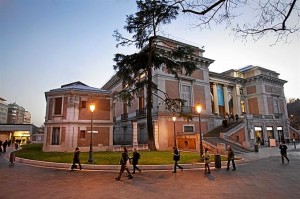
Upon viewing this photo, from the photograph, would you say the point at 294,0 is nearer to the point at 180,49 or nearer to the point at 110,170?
the point at 110,170

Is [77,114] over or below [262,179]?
over

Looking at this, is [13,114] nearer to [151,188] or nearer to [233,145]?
[233,145]

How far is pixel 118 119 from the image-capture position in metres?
43.6

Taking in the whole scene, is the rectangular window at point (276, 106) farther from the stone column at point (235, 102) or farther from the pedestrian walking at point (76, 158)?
the pedestrian walking at point (76, 158)

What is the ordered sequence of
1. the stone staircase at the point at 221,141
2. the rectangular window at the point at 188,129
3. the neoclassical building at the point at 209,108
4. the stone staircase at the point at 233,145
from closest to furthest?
the stone staircase at the point at 233,145, the stone staircase at the point at 221,141, the neoclassical building at the point at 209,108, the rectangular window at the point at 188,129

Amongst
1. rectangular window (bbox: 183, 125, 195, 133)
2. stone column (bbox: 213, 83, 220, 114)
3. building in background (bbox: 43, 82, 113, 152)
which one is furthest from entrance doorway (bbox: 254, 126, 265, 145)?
building in background (bbox: 43, 82, 113, 152)

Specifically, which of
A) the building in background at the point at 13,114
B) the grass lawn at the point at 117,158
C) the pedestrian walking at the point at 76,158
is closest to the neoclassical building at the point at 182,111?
the grass lawn at the point at 117,158

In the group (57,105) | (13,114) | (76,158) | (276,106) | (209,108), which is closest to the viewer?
(76,158)

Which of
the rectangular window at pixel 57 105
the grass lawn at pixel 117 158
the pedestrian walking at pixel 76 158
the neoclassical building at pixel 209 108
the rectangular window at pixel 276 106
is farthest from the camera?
the rectangular window at pixel 276 106

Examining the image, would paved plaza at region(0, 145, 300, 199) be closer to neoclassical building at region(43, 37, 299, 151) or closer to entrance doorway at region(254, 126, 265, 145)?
neoclassical building at region(43, 37, 299, 151)

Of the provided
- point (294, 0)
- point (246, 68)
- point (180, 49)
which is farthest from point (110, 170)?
point (246, 68)

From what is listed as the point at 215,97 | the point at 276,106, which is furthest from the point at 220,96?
the point at 276,106

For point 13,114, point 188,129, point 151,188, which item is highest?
point 13,114

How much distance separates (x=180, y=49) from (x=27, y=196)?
19.6 m
